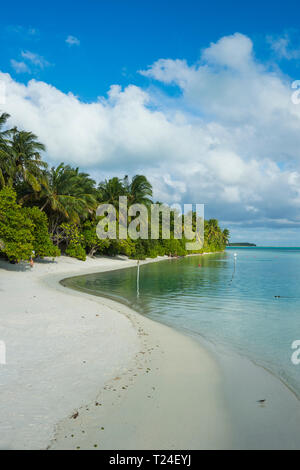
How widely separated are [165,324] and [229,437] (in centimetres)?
707

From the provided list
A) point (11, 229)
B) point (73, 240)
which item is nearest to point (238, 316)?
point (11, 229)

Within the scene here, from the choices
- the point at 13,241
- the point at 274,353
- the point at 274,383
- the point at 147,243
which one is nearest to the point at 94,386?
the point at 274,383

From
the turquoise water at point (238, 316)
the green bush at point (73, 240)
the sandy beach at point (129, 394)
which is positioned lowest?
the turquoise water at point (238, 316)

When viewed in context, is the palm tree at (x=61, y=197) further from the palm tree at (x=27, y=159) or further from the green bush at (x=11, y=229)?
the green bush at (x=11, y=229)

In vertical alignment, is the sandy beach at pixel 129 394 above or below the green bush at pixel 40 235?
below

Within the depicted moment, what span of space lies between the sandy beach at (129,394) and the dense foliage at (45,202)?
16.0 m

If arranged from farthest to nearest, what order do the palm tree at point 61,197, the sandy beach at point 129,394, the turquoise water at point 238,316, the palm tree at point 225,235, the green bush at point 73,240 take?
the palm tree at point 225,235
the green bush at point 73,240
the palm tree at point 61,197
the turquoise water at point 238,316
the sandy beach at point 129,394

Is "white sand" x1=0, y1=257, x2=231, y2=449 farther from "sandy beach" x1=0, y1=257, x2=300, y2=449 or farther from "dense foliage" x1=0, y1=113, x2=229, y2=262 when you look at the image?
"dense foliage" x1=0, y1=113, x2=229, y2=262

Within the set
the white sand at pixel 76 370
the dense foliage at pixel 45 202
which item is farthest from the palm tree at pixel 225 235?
the white sand at pixel 76 370

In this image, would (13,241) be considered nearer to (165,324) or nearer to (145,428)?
(165,324)

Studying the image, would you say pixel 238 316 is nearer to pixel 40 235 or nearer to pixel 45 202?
pixel 40 235

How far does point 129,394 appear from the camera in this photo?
5.29m

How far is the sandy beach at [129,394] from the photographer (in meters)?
4.08
